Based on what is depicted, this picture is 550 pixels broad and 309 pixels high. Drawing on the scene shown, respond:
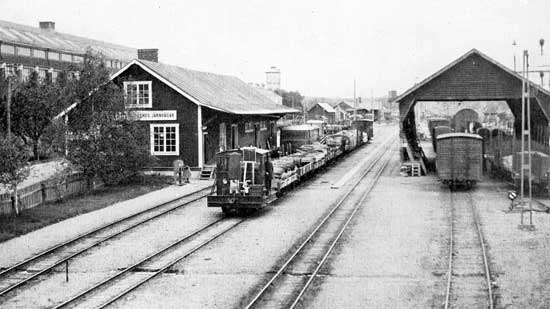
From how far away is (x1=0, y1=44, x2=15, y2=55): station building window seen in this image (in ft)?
158

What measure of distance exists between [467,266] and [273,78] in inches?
4553

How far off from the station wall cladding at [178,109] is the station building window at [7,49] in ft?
61.7

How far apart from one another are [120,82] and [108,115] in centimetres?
709

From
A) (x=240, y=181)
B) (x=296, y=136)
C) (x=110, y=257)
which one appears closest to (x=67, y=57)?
(x=296, y=136)

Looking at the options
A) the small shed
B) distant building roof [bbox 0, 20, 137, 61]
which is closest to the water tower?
the small shed

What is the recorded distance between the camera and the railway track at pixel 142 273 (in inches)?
474

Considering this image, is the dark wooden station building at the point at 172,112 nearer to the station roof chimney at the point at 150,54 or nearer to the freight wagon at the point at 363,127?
the station roof chimney at the point at 150,54

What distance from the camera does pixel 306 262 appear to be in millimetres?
15039

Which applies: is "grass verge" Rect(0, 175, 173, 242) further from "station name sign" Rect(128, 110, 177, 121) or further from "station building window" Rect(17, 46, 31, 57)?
"station building window" Rect(17, 46, 31, 57)

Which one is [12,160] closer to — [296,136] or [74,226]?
[74,226]

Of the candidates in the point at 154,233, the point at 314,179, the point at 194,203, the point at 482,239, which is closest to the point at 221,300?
the point at 154,233

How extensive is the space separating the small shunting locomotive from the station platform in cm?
369

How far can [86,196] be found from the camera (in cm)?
2631

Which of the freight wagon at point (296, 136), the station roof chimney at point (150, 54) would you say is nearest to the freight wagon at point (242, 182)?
the station roof chimney at point (150, 54)
